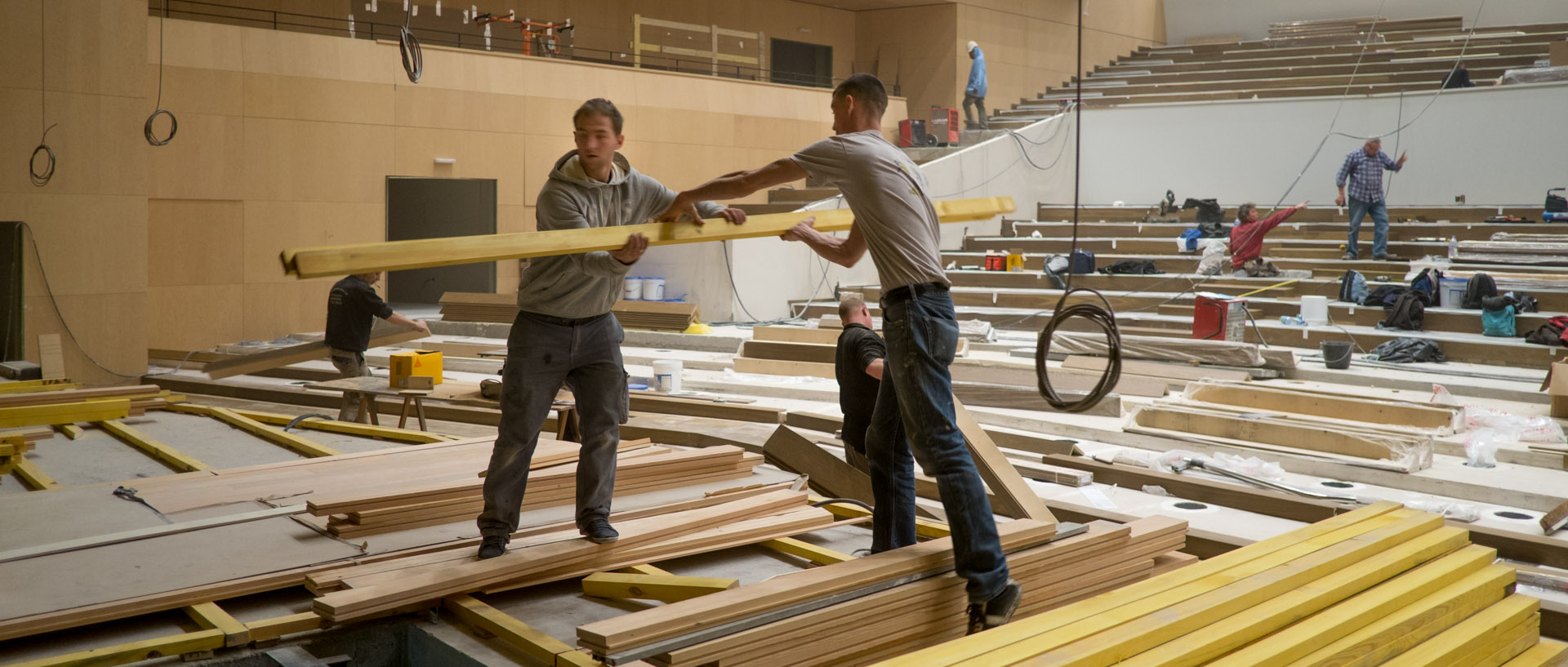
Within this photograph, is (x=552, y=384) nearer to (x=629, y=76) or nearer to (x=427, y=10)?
(x=629, y=76)

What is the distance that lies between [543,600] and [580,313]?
0.93m

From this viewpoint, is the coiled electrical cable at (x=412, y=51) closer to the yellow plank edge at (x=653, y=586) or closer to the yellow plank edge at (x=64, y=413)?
the yellow plank edge at (x=64, y=413)

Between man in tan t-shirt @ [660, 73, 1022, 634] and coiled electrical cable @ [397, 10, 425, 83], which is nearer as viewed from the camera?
man in tan t-shirt @ [660, 73, 1022, 634]

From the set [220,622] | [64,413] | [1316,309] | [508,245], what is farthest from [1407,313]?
[64,413]

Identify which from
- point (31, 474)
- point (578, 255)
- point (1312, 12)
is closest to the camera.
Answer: point (578, 255)

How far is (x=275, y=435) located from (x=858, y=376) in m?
3.59

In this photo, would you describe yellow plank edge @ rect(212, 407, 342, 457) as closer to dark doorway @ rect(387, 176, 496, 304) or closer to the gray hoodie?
the gray hoodie

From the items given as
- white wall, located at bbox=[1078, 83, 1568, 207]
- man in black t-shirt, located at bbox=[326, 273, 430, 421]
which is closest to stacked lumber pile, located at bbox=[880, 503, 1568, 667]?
man in black t-shirt, located at bbox=[326, 273, 430, 421]

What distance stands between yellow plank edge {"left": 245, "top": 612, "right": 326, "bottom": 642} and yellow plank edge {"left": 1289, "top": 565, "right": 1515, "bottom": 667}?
2.64 meters

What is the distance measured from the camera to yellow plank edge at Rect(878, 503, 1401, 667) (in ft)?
8.70

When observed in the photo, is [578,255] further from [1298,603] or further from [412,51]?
[412,51]

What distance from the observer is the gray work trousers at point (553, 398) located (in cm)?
339

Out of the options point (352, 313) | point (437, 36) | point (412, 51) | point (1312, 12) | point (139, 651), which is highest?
point (1312, 12)

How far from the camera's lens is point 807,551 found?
3918 mm
